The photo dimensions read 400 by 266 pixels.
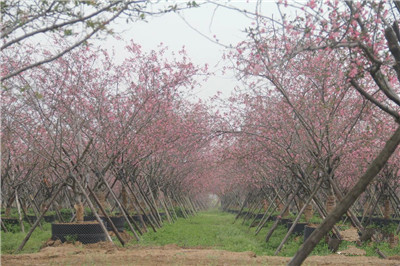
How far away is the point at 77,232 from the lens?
13.9 metres

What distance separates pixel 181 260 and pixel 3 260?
4.38 m

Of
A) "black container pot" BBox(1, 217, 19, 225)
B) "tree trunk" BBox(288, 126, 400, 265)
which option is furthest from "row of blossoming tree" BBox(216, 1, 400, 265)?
"black container pot" BBox(1, 217, 19, 225)

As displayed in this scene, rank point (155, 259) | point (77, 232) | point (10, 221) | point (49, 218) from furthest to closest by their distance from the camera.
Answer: point (49, 218) < point (10, 221) < point (77, 232) < point (155, 259)

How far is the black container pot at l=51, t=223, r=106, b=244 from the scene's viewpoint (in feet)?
45.2

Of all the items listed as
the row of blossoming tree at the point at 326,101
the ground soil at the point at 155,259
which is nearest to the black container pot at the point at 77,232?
the ground soil at the point at 155,259

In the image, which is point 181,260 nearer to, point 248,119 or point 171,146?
point 248,119

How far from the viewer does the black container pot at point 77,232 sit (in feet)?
45.2

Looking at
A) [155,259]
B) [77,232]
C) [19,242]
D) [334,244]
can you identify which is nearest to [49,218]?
[19,242]

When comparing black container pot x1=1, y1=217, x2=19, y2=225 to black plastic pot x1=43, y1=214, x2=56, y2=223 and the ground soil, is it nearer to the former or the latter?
black plastic pot x1=43, y1=214, x2=56, y2=223

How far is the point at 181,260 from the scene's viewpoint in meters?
10.4

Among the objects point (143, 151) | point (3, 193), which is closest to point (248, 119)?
Result: point (143, 151)

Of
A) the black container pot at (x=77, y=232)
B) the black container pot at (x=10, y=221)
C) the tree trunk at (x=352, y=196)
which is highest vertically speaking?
the tree trunk at (x=352, y=196)

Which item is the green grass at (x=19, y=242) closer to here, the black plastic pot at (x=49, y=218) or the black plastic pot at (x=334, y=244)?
the black plastic pot at (x=49, y=218)

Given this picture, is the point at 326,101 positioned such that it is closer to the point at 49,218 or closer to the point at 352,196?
the point at 352,196
